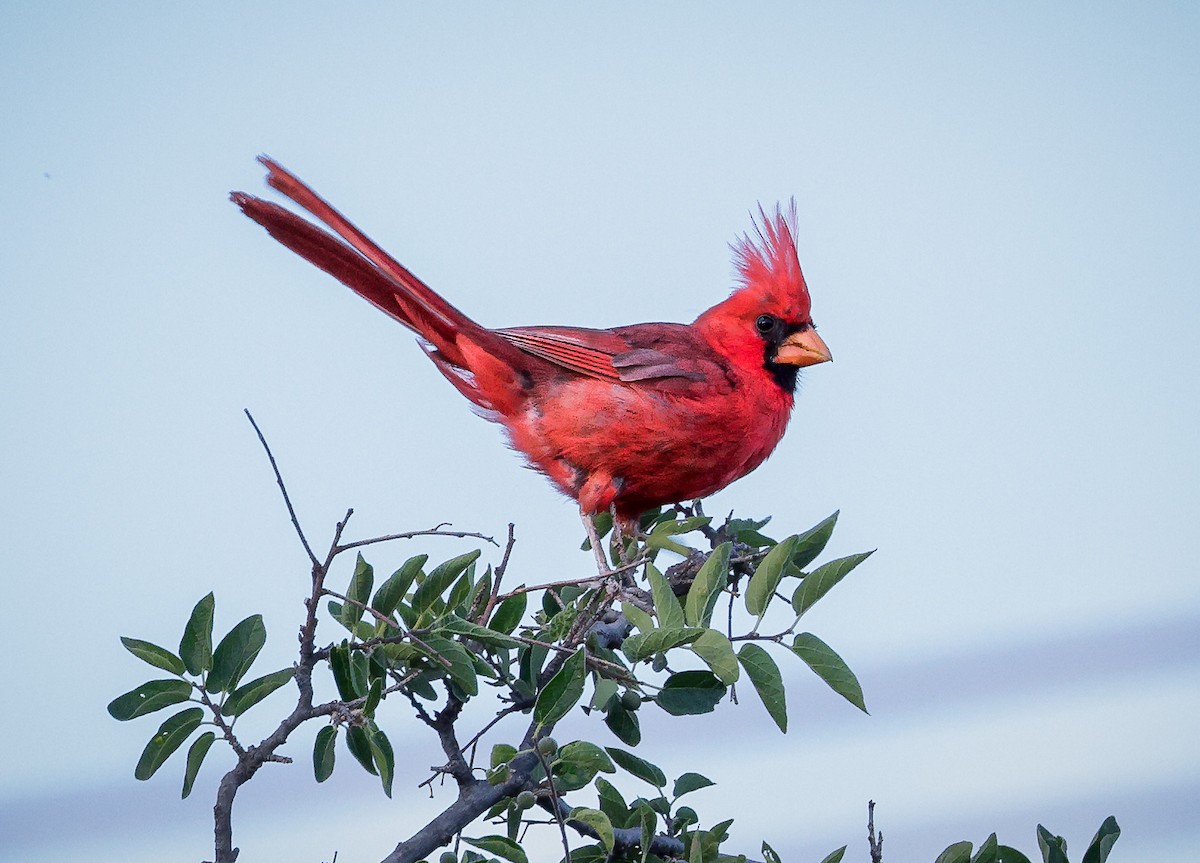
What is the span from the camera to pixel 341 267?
2.56 metres

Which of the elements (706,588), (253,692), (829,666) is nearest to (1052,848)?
(829,666)

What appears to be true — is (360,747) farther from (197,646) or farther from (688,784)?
(688,784)

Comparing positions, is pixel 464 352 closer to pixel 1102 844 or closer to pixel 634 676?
pixel 634 676

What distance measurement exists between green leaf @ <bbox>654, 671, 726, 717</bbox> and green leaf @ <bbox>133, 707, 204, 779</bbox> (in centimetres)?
57

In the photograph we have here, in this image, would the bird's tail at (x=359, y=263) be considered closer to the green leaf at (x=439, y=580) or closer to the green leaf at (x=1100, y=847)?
the green leaf at (x=439, y=580)

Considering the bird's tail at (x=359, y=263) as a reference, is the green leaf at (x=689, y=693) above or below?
below

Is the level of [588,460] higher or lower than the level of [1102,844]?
higher

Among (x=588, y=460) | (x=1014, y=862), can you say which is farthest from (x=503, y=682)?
(x=588, y=460)

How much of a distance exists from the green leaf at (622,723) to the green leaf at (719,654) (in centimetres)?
31

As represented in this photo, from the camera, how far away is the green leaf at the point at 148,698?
1515 mm

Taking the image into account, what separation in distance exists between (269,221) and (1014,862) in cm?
172

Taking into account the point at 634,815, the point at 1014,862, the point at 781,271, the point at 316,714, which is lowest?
the point at 1014,862

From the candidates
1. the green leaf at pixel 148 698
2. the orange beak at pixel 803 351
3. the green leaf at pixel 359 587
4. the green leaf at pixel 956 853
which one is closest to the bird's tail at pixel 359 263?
the orange beak at pixel 803 351

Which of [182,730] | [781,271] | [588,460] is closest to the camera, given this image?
[182,730]
